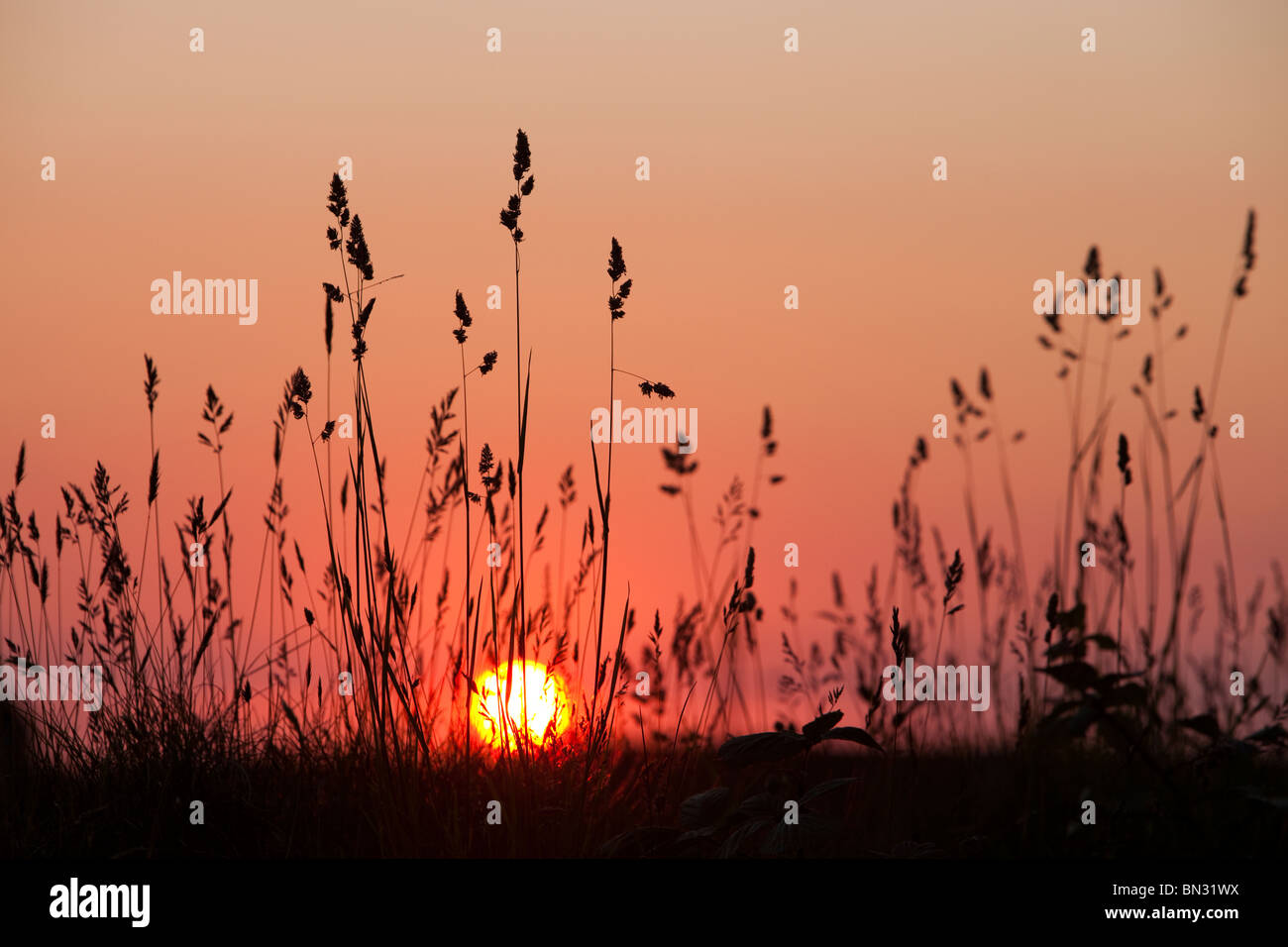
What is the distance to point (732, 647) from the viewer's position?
335 cm

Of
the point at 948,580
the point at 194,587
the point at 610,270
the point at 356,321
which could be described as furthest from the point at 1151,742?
the point at 194,587

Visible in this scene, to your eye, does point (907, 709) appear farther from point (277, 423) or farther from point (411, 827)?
point (277, 423)

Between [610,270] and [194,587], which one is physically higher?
[610,270]

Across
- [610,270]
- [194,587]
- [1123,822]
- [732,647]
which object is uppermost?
[610,270]

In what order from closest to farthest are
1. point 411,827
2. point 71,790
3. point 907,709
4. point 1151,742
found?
point 411,827, point 71,790, point 907,709, point 1151,742

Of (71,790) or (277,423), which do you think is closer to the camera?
(71,790)

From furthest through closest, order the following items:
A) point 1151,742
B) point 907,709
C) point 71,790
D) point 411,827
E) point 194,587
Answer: point 1151,742 < point 194,587 < point 907,709 < point 71,790 < point 411,827

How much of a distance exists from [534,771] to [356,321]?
1173 mm

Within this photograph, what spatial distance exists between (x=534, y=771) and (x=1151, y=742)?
193 centimetres

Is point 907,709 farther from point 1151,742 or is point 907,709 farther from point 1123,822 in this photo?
point 1151,742

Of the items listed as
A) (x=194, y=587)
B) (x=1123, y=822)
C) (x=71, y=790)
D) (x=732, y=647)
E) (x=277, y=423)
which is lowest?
(x=1123, y=822)

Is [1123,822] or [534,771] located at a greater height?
[534,771]

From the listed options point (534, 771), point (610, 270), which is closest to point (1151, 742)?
point (534, 771)
